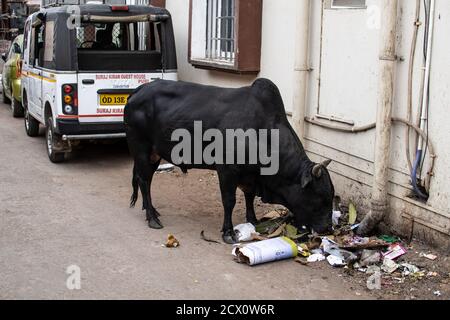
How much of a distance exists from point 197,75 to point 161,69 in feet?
3.36

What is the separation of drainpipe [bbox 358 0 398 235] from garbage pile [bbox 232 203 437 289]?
0.27 meters

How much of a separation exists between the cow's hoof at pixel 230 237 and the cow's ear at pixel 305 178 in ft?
2.78

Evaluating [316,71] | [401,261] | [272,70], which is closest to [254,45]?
[272,70]

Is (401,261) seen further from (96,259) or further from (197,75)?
(197,75)

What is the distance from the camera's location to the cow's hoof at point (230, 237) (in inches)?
240

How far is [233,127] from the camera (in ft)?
20.0

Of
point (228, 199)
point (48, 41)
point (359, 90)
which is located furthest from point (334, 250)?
point (48, 41)

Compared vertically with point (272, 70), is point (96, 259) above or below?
below

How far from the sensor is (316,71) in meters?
7.30

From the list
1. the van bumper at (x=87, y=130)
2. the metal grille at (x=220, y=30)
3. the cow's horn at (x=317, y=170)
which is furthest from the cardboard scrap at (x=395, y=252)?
the van bumper at (x=87, y=130)

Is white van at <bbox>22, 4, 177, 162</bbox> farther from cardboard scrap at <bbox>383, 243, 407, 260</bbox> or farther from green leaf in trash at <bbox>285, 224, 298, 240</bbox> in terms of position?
cardboard scrap at <bbox>383, 243, 407, 260</bbox>

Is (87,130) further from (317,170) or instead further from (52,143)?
(317,170)

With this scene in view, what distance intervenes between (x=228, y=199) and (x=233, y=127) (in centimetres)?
70
